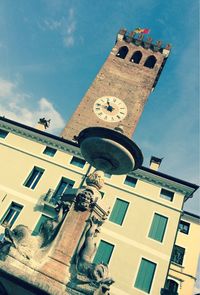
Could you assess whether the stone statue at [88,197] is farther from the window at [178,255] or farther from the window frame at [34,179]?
the window at [178,255]

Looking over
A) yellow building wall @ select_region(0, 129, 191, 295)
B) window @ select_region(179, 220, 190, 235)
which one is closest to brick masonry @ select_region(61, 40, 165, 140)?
yellow building wall @ select_region(0, 129, 191, 295)

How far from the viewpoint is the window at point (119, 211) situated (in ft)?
65.0

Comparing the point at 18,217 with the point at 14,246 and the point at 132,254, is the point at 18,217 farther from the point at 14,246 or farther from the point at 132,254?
the point at 14,246

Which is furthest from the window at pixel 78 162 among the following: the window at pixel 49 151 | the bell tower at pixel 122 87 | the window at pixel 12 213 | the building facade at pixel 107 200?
the window at pixel 12 213

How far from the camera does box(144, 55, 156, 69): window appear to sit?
33656mm

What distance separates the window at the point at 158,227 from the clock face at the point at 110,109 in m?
11.0

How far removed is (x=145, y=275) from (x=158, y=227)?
135 inches

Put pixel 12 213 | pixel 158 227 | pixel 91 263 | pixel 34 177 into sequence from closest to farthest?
pixel 91 263 < pixel 158 227 < pixel 12 213 < pixel 34 177

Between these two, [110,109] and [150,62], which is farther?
[150,62]

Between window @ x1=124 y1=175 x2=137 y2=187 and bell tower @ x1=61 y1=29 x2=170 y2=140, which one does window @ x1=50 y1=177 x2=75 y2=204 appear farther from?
bell tower @ x1=61 y1=29 x2=170 y2=140

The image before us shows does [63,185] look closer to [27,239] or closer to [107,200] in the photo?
[107,200]

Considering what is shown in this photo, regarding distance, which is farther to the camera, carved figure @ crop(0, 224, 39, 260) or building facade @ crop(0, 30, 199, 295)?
building facade @ crop(0, 30, 199, 295)

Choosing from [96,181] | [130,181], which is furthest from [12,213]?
[96,181]

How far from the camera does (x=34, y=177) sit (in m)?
22.0
